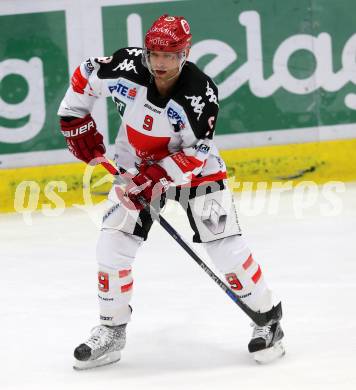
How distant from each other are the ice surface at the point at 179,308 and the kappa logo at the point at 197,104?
89 centimetres

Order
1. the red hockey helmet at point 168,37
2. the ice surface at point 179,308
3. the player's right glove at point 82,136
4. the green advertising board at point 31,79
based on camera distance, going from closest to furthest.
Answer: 1. the red hockey helmet at point 168,37
2. the ice surface at point 179,308
3. the player's right glove at point 82,136
4. the green advertising board at point 31,79

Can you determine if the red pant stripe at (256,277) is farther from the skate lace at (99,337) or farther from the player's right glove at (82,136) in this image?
the player's right glove at (82,136)

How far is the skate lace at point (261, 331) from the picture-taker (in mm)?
3904

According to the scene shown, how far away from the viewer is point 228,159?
21.5 feet

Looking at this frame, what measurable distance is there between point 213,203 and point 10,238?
86.3 inches

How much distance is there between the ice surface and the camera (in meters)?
3.73

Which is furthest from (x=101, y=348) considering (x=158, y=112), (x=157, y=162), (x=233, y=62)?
(x=233, y=62)

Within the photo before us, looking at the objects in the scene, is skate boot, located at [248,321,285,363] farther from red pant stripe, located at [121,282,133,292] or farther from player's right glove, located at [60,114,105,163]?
player's right glove, located at [60,114,105,163]

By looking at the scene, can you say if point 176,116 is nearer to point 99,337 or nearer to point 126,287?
point 126,287

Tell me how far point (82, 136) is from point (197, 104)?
0.53 m

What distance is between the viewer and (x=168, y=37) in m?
3.64

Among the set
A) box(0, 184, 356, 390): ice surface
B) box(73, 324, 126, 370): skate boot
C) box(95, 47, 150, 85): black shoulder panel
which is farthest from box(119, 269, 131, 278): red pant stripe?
box(95, 47, 150, 85): black shoulder panel

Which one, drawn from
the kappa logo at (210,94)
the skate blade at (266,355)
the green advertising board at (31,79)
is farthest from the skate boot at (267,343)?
the green advertising board at (31,79)

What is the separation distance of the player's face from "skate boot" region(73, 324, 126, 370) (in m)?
0.94
